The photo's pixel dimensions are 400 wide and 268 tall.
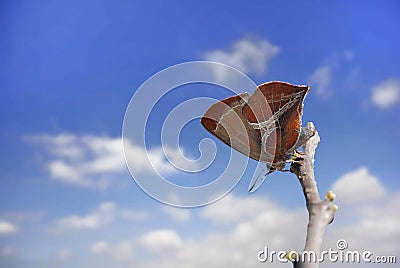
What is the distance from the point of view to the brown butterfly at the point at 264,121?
465 cm

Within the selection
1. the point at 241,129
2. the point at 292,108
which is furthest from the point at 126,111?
the point at 292,108

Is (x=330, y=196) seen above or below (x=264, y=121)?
below

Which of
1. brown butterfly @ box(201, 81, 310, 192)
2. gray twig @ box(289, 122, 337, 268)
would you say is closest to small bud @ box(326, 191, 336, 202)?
gray twig @ box(289, 122, 337, 268)

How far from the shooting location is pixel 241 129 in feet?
16.7

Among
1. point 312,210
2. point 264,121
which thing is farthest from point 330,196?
point 264,121

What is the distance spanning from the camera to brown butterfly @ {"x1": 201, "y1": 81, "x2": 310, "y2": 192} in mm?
4648

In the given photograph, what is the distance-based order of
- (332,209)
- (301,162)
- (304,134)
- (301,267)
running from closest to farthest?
(301,267), (332,209), (301,162), (304,134)

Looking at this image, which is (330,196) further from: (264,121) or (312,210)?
(264,121)

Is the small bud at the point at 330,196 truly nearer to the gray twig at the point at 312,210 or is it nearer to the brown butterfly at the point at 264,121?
the gray twig at the point at 312,210

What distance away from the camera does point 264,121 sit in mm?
4926

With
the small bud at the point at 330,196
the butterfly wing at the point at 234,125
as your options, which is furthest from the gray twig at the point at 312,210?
the butterfly wing at the point at 234,125

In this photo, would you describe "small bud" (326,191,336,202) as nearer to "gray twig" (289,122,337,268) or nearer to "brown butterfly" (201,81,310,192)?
"gray twig" (289,122,337,268)

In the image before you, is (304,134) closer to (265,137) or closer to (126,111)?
(265,137)

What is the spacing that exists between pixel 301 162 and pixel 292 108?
0.66 metres
